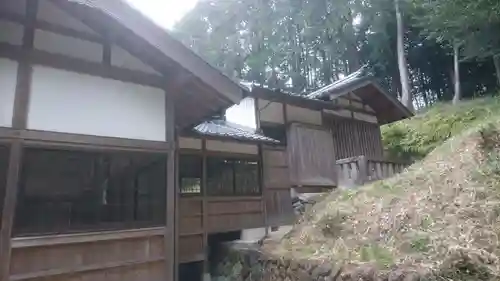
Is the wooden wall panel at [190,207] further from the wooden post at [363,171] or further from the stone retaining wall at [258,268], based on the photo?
the wooden post at [363,171]

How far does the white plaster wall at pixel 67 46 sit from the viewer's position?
438 centimetres

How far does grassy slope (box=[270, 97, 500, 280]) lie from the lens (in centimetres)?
520

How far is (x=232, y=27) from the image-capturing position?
2520 cm

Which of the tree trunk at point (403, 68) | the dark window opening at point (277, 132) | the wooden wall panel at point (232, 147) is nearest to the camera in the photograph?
the wooden wall panel at point (232, 147)

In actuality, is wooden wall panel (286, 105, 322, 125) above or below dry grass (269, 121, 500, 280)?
above

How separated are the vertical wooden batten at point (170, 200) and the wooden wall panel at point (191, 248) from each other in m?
2.45

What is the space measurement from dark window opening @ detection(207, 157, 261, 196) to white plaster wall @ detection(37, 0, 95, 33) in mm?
4567

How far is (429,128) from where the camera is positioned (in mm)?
17625

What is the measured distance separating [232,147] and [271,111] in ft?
9.85

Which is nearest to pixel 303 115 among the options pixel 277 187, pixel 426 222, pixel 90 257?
pixel 277 187

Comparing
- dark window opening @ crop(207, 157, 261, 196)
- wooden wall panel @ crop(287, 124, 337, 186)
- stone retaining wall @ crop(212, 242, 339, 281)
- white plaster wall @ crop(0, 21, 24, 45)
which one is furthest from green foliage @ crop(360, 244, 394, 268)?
white plaster wall @ crop(0, 21, 24, 45)

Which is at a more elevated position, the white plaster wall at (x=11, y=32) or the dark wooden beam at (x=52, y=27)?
the dark wooden beam at (x=52, y=27)

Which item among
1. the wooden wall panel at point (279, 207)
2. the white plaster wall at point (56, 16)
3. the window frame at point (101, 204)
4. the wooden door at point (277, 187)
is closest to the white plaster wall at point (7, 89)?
the window frame at point (101, 204)

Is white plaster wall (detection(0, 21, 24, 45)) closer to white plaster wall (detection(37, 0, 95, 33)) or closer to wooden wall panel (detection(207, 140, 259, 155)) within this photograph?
white plaster wall (detection(37, 0, 95, 33))
